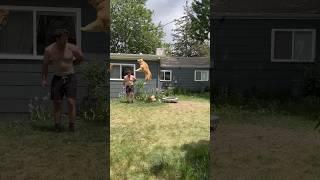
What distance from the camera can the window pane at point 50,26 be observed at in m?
4.00

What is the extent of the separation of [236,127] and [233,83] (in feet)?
1.75

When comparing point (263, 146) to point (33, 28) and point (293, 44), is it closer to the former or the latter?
point (293, 44)

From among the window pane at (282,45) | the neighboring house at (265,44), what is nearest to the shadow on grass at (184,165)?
the neighboring house at (265,44)

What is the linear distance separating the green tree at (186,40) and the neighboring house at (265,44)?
0.92 metres

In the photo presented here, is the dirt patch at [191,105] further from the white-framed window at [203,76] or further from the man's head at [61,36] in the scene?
the man's head at [61,36]

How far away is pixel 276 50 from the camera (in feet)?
13.0

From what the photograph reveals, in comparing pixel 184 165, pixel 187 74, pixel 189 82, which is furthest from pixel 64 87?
pixel 187 74

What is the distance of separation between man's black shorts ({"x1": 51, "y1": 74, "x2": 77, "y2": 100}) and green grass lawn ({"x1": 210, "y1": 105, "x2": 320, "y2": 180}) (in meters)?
1.24

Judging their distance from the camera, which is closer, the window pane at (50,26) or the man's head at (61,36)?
the man's head at (61,36)

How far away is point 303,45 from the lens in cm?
381

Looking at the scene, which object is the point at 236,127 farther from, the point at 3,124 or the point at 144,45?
the point at 144,45

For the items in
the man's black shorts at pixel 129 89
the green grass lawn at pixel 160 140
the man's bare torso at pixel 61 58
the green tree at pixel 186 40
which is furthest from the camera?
the man's black shorts at pixel 129 89

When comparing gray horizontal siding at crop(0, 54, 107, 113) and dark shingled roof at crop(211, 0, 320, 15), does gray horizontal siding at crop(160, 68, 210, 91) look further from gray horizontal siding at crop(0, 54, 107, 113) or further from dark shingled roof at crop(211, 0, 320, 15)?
gray horizontal siding at crop(0, 54, 107, 113)

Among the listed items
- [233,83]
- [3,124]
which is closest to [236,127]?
[233,83]
